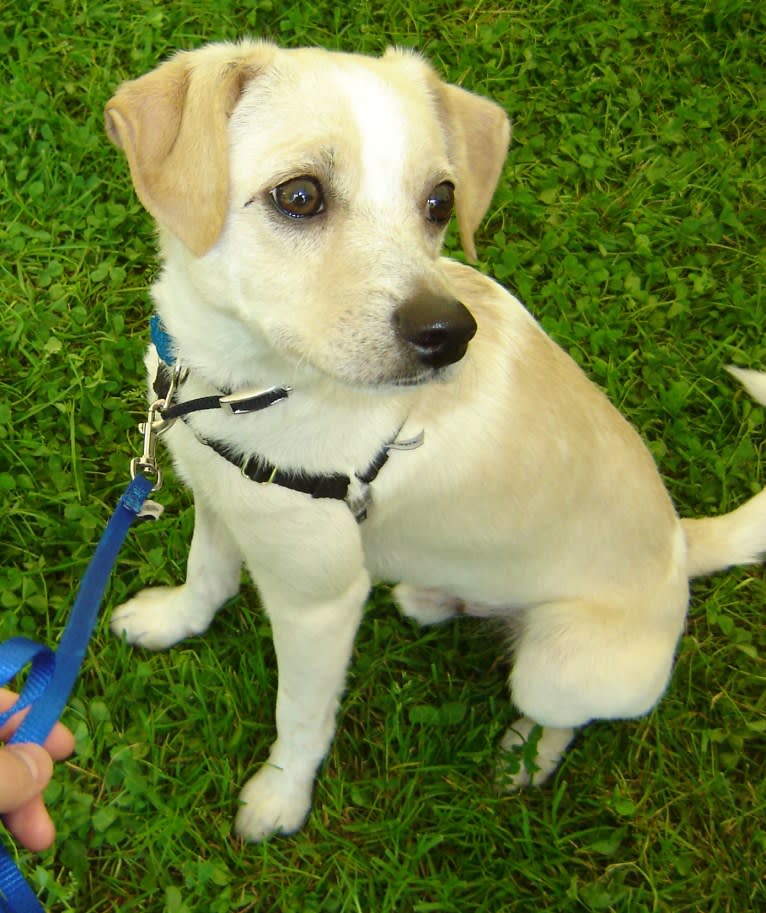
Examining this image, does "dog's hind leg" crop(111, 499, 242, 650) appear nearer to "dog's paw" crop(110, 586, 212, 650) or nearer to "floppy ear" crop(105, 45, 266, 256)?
"dog's paw" crop(110, 586, 212, 650)

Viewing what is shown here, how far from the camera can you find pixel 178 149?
73.8 inches

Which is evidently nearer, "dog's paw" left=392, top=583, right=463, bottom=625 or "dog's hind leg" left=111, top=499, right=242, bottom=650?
"dog's hind leg" left=111, top=499, right=242, bottom=650

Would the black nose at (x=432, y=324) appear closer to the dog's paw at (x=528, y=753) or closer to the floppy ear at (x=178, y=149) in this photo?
the floppy ear at (x=178, y=149)

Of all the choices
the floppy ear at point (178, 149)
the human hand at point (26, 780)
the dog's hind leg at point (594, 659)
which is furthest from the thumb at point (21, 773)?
the dog's hind leg at point (594, 659)

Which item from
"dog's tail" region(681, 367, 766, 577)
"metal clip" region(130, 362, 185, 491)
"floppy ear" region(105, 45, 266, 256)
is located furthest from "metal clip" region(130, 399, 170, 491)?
"dog's tail" region(681, 367, 766, 577)

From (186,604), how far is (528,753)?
1277 mm

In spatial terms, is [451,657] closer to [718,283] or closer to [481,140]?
[481,140]

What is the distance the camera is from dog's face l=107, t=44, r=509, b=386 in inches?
73.3

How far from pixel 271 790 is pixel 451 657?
834mm

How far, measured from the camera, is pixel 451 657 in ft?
10.8

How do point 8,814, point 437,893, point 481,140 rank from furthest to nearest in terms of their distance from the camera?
point 437,893
point 481,140
point 8,814

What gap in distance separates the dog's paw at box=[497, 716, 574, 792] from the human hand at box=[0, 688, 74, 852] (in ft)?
5.10

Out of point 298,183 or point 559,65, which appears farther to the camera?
point 559,65

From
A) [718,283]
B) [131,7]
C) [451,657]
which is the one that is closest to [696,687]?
[451,657]
